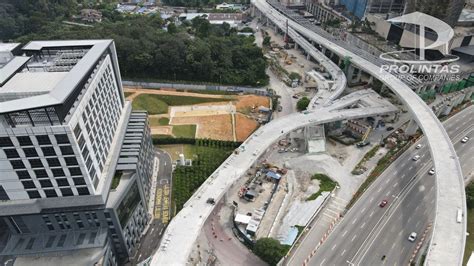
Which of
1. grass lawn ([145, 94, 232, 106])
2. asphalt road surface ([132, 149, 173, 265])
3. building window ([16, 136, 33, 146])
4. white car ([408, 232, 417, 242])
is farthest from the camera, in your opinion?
grass lawn ([145, 94, 232, 106])

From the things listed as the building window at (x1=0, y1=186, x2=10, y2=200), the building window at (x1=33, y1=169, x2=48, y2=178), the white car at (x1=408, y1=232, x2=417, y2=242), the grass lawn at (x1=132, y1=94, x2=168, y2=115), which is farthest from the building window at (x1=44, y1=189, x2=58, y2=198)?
the white car at (x1=408, y1=232, x2=417, y2=242)

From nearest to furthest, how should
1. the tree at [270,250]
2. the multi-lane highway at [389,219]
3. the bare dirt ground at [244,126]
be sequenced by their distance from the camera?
the tree at [270,250]
the multi-lane highway at [389,219]
the bare dirt ground at [244,126]

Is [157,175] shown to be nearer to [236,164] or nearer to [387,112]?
[236,164]

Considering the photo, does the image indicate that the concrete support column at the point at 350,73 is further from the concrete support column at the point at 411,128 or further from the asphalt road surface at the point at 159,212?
the asphalt road surface at the point at 159,212

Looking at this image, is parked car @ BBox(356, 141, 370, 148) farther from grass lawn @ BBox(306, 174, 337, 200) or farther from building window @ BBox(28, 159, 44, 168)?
building window @ BBox(28, 159, 44, 168)

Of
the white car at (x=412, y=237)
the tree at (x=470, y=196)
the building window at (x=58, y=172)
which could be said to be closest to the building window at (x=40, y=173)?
the building window at (x=58, y=172)

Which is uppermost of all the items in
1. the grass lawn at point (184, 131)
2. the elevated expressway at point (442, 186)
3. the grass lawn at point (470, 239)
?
the elevated expressway at point (442, 186)
